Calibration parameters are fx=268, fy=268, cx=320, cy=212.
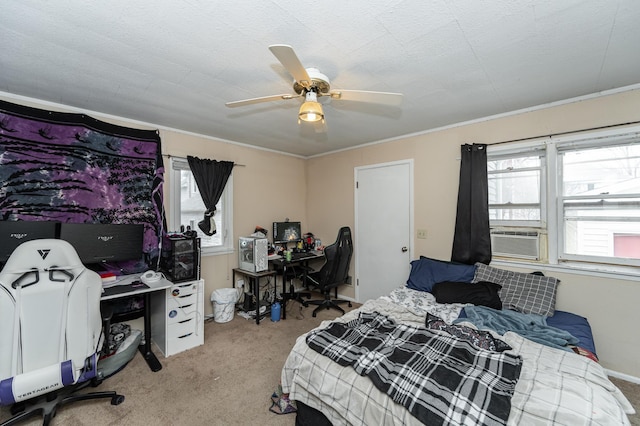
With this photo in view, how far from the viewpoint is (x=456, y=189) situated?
10.4 ft

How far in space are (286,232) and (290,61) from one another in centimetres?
320

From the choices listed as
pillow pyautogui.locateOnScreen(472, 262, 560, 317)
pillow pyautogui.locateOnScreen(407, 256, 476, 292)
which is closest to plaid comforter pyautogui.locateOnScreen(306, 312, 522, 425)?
pillow pyautogui.locateOnScreen(472, 262, 560, 317)

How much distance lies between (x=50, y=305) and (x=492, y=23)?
303cm

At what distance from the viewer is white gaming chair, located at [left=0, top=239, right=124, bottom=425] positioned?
4.87 ft

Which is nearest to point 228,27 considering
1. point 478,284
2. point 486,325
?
point 486,325

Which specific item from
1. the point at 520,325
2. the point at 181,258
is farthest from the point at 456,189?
the point at 181,258

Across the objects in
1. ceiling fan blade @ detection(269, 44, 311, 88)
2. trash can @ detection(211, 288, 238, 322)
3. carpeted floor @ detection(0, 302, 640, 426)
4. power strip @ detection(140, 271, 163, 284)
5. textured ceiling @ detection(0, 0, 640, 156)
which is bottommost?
carpeted floor @ detection(0, 302, 640, 426)

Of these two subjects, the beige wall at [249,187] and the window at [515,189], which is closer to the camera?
the window at [515,189]

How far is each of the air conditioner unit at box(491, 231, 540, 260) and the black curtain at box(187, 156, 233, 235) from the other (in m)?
3.38

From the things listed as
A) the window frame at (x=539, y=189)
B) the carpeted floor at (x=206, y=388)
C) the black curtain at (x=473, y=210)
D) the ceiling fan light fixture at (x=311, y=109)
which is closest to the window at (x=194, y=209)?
the carpeted floor at (x=206, y=388)

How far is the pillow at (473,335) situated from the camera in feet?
5.51

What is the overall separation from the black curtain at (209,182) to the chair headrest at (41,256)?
1.81m

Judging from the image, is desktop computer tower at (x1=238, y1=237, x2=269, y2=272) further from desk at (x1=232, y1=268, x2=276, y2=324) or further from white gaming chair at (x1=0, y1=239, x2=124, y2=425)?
white gaming chair at (x1=0, y1=239, x2=124, y2=425)

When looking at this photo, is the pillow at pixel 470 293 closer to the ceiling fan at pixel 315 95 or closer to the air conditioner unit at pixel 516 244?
the air conditioner unit at pixel 516 244
